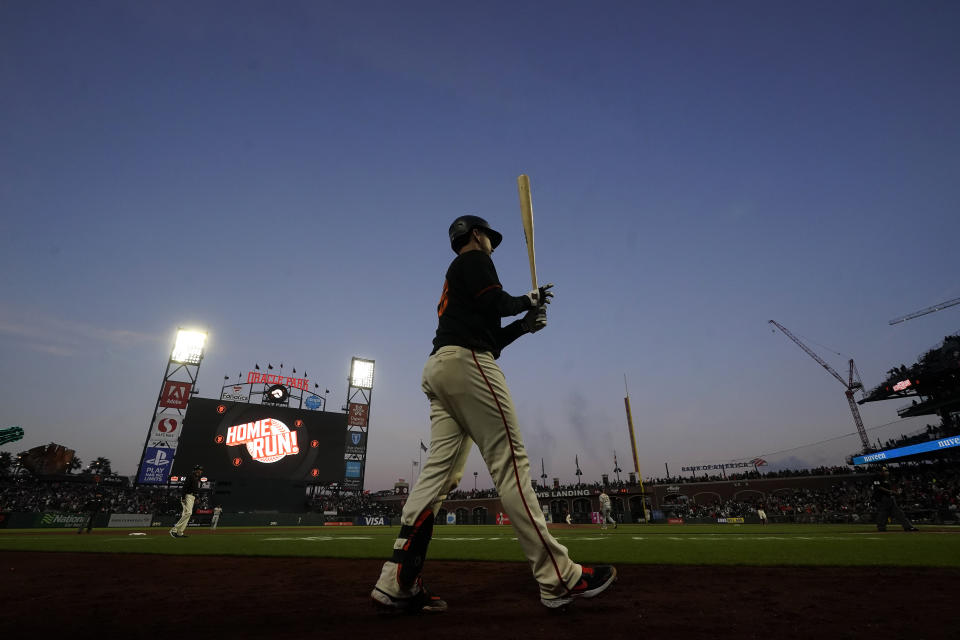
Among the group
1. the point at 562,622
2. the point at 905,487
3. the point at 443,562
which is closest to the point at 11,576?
the point at 443,562

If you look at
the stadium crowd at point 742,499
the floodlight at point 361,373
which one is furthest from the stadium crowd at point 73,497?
the floodlight at point 361,373

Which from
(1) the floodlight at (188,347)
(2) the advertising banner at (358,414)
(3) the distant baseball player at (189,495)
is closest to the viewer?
(3) the distant baseball player at (189,495)

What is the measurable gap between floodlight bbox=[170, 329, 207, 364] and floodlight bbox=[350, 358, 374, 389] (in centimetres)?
1439

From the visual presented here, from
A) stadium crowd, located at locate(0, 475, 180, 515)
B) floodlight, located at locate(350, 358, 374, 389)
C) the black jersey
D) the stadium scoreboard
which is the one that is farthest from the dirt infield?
floodlight, located at locate(350, 358, 374, 389)

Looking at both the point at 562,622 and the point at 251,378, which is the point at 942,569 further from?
the point at 251,378

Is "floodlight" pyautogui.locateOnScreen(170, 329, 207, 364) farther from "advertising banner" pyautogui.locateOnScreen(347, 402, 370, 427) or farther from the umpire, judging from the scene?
the umpire

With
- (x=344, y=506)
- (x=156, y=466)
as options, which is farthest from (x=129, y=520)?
(x=344, y=506)

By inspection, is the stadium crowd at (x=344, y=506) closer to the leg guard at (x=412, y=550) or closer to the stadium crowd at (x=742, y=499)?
the stadium crowd at (x=742, y=499)

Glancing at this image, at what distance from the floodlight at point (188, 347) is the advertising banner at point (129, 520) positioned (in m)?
14.5

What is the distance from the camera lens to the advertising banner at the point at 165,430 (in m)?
35.6

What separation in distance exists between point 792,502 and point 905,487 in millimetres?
9193

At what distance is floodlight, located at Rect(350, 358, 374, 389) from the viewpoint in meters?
49.5

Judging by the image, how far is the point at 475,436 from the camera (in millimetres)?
3090

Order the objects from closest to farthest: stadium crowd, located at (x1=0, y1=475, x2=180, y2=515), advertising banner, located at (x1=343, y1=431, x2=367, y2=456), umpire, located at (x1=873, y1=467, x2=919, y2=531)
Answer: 1. umpire, located at (x1=873, y1=467, x2=919, y2=531)
2. stadium crowd, located at (x1=0, y1=475, x2=180, y2=515)
3. advertising banner, located at (x1=343, y1=431, x2=367, y2=456)
